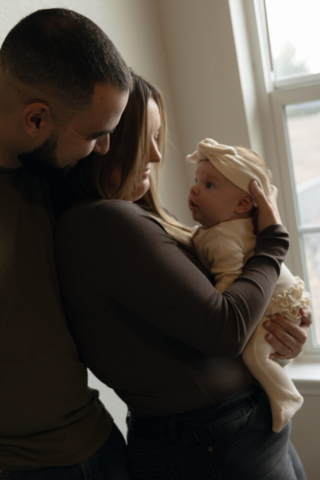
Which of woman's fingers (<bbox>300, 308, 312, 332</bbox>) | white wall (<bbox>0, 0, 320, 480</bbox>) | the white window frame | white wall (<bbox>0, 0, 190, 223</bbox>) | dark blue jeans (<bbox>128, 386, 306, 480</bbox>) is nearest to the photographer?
dark blue jeans (<bbox>128, 386, 306, 480</bbox>)

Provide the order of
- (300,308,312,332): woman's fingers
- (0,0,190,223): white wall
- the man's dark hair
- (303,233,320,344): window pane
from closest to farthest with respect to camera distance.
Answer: the man's dark hair
(300,308,312,332): woman's fingers
(0,0,190,223): white wall
(303,233,320,344): window pane

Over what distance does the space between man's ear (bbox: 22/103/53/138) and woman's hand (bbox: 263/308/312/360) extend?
72 cm

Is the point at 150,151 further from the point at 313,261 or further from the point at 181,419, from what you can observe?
the point at 313,261

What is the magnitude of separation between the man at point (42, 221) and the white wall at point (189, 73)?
2.52ft

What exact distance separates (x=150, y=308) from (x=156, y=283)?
54 millimetres

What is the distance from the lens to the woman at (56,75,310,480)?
0.96 metres

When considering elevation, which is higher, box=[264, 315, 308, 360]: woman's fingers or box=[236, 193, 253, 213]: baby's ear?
box=[236, 193, 253, 213]: baby's ear

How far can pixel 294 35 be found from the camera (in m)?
2.04

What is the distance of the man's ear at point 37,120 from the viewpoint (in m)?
0.91

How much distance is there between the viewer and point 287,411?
1.15 metres

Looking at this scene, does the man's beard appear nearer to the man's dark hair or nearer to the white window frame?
the man's dark hair

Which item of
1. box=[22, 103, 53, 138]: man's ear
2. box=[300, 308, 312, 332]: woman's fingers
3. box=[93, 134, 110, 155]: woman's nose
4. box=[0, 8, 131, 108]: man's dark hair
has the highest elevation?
box=[0, 8, 131, 108]: man's dark hair

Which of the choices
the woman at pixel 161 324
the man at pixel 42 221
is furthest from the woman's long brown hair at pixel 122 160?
the man at pixel 42 221

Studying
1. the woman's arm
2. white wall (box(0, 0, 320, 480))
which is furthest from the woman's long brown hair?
white wall (box(0, 0, 320, 480))
